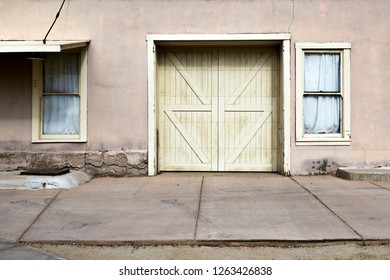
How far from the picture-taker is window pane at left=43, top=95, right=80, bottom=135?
30.7 ft

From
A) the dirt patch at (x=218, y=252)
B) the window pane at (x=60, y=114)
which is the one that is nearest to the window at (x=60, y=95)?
the window pane at (x=60, y=114)

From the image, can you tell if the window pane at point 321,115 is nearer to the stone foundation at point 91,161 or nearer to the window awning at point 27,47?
the stone foundation at point 91,161

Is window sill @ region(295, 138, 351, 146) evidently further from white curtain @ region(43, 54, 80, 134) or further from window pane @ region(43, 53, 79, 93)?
window pane @ region(43, 53, 79, 93)

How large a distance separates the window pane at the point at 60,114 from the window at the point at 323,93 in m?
4.53

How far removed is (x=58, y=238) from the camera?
5191 millimetres

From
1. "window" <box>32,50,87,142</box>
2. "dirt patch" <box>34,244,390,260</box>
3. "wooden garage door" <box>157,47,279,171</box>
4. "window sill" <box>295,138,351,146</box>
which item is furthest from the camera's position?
"wooden garage door" <box>157,47,279,171</box>

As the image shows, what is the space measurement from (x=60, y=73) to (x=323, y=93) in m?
5.37

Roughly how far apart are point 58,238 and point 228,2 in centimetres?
594

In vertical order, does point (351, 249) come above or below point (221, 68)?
below

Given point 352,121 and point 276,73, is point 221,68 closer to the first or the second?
point 276,73

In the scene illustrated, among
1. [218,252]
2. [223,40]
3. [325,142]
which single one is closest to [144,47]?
[223,40]

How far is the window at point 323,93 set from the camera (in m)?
9.05

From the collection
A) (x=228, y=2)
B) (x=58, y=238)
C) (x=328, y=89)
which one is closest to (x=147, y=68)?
(x=228, y=2)

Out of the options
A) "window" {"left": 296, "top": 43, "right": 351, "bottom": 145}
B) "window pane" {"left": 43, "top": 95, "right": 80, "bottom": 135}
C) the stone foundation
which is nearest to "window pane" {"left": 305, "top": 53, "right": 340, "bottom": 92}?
"window" {"left": 296, "top": 43, "right": 351, "bottom": 145}
